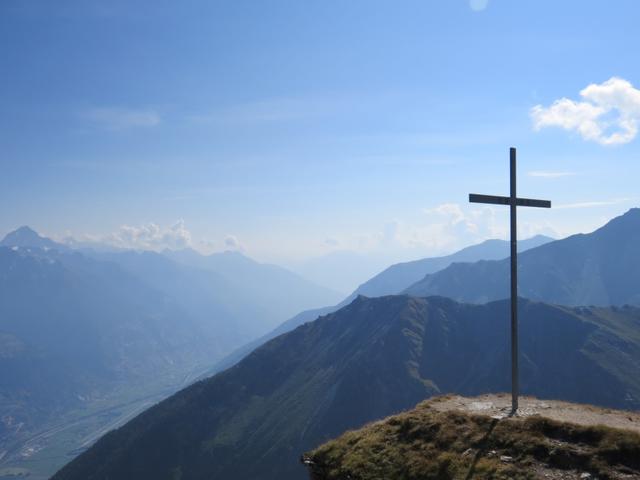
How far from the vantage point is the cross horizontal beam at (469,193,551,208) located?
2486 centimetres

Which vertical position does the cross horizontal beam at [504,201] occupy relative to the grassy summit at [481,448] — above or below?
above

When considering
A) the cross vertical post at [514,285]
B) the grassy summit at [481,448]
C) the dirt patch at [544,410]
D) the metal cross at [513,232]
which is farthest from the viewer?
the metal cross at [513,232]

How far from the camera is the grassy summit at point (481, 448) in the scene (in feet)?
56.8

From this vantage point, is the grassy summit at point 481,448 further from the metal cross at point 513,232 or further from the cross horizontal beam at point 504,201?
the cross horizontal beam at point 504,201

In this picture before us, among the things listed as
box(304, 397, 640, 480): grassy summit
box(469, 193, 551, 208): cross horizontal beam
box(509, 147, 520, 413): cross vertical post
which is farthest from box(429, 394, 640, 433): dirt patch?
box(469, 193, 551, 208): cross horizontal beam

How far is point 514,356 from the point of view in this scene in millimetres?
23984

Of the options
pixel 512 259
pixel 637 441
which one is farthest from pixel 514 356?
pixel 637 441

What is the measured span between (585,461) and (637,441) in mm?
2012

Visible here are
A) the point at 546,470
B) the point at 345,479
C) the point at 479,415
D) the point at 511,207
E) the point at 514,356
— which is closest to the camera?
the point at 546,470

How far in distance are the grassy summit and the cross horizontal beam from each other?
33.6ft

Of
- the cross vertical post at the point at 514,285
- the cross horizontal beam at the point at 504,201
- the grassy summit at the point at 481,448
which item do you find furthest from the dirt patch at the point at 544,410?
the cross horizontal beam at the point at 504,201

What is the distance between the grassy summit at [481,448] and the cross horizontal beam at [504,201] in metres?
10.2

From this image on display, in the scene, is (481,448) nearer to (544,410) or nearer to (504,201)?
(544,410)

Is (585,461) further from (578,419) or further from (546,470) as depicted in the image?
(578,419)
